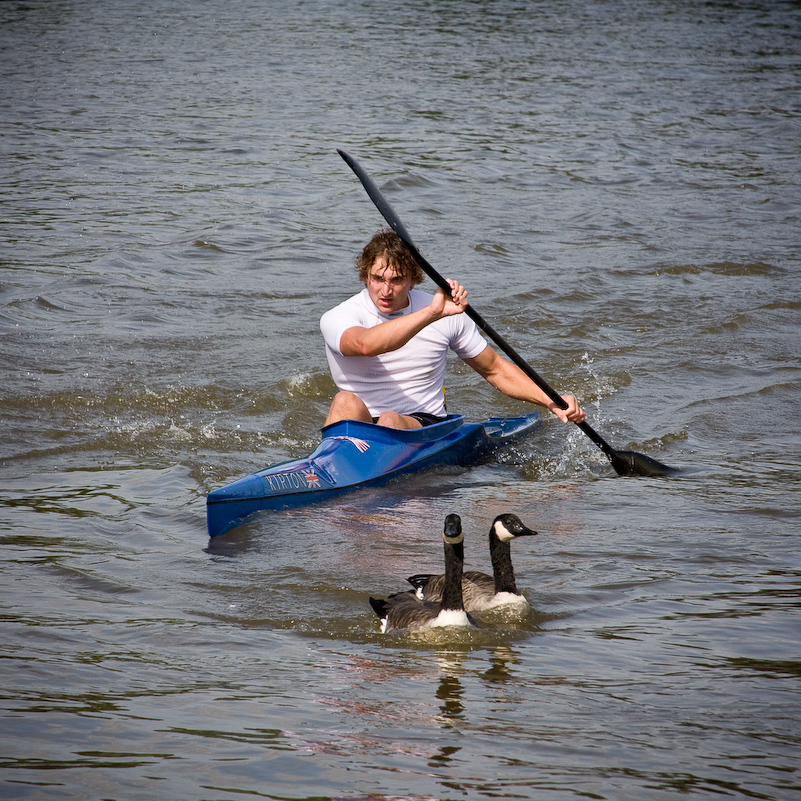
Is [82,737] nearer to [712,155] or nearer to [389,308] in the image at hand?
[389,308]

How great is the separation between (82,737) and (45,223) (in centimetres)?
860

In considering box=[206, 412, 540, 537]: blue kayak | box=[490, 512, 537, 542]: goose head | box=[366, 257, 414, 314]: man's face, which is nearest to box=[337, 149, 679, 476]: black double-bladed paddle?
box=[366, 257, 414, 314]: man's face

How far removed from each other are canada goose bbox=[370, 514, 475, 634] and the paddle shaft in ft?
4.76

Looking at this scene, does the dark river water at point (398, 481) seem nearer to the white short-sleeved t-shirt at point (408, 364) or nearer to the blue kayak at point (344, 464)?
the blue kayak at point (344, 464)

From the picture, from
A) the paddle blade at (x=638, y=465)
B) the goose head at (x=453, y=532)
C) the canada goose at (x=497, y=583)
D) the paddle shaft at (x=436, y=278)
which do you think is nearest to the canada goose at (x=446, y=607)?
the goose head at (x=453, y=532)

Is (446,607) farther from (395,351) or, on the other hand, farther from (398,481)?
(395,351)

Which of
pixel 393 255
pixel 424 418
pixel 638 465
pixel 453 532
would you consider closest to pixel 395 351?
pixel 424 418

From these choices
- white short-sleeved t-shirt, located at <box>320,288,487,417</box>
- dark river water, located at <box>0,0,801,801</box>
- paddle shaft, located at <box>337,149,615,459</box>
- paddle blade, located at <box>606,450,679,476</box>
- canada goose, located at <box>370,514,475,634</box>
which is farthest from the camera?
paddle blade, located at <box>606,450,679,476</box>

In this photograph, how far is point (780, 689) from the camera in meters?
3.23

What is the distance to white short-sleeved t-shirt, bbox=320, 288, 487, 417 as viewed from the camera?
5383 millimetres

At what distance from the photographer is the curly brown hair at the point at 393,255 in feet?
16.7

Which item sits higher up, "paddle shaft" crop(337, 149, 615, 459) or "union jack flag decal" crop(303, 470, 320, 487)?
"paddle shaft" crop(337, 149, 615, 459)

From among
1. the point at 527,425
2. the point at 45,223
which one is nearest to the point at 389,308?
the point at 527,425

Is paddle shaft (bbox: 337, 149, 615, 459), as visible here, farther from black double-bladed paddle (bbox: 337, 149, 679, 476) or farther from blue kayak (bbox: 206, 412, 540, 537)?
blue kayak (bbox: 206, 412, 540, 537)
